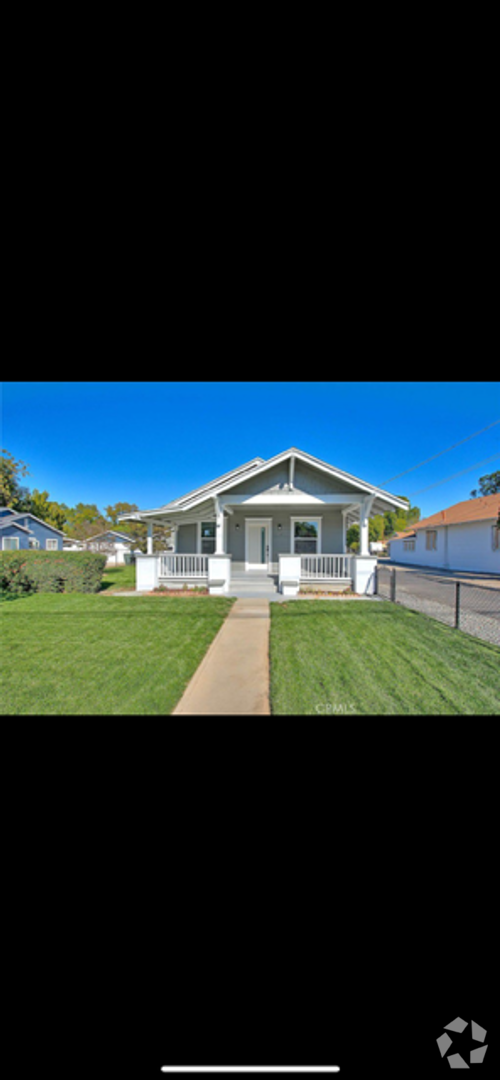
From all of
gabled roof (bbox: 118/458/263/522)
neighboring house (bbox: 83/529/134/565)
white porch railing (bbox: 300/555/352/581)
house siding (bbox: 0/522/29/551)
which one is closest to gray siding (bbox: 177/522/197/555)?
gabled roof (bbox: 118/458/263/522)

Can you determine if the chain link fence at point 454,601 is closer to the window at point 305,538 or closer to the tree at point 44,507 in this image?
the window at point 305,538

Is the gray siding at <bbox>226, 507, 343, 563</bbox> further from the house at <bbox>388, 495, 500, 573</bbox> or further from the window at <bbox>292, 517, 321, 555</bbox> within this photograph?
the house at <bbox>388, 495, 500, 573</bbox>

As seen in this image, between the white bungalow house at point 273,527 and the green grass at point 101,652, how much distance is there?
1770 mm

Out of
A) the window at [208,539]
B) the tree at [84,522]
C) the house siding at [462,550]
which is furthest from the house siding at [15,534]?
the house siding at [462,550]

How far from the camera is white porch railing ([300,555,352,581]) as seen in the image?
8.21m

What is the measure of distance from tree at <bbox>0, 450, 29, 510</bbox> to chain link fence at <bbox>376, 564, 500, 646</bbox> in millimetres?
10715

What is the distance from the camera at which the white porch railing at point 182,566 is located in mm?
8438

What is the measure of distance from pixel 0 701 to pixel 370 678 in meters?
3.47
